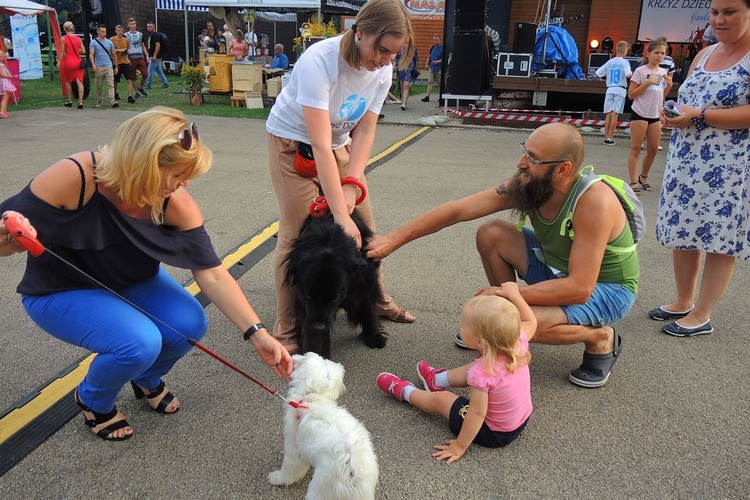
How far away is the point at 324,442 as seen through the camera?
1874 millimetres

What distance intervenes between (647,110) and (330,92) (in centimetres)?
595

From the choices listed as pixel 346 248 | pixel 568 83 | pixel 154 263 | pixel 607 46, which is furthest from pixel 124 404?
pixel 607 46

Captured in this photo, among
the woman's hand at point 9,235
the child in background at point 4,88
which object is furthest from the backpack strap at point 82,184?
the child in background at point 4,88

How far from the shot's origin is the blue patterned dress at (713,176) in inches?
128

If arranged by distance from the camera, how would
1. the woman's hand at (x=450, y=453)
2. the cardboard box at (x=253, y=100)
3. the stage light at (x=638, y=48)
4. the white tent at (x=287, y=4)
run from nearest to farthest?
the woman's hand at (x=450, y=453) → the cardboard box at (x=253, y=100) → the white tent at (x=287, y=4) → the stage light at (x=638, y=48)

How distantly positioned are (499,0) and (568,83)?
7736 millimetres

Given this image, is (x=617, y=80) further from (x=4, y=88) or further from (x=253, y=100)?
(x=4, y=88)

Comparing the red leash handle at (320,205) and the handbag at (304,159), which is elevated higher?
the handbag at (304,159)

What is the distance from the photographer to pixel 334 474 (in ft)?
5.97

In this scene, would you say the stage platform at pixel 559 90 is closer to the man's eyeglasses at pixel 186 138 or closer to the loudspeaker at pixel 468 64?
the loudspeaker at pixel 468 64

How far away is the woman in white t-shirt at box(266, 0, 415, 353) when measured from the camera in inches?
108

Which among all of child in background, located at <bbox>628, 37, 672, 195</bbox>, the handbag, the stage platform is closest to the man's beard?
the handbag

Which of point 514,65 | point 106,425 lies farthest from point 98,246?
point 514,65

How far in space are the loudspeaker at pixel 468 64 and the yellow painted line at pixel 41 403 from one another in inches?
492
